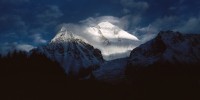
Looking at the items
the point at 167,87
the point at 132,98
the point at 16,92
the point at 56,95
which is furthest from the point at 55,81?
the point at 167,87

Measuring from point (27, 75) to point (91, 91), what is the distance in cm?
2546

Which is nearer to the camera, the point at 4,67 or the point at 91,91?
the point at 4,67

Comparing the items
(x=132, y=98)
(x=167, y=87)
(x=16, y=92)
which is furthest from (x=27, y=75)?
(x=167, y=87)

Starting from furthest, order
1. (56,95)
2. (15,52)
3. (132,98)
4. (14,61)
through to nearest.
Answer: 1. (132,98)
2. (15,52)
3. (14,61)
4. (56,95)

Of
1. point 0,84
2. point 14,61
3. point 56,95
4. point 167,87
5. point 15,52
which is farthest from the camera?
point 167,87

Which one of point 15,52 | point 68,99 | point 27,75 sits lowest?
point 68,99

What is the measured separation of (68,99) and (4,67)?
1993cm

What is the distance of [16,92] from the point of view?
94.8 metres

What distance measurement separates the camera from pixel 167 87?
180500 mm

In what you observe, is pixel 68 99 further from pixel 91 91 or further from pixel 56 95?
pixel 91 91

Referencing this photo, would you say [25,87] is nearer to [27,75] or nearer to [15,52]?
[27,75]

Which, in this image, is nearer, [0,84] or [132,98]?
[0,84]

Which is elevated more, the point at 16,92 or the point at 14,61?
the point at 14,61

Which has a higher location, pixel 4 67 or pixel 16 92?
pixel 4 67
